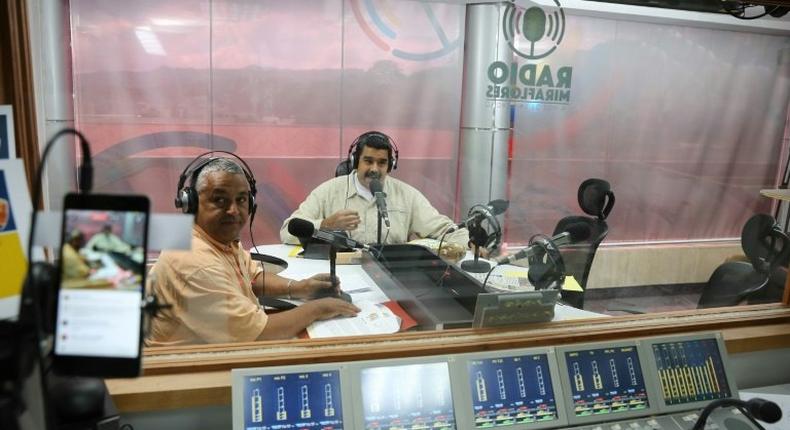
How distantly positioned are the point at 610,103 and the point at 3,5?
422 centimetres

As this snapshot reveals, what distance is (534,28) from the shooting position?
3518 mm

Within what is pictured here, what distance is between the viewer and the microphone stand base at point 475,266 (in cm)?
228

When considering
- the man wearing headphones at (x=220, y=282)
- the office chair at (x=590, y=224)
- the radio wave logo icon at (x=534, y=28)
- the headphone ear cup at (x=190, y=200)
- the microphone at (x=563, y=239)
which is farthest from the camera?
the radio wave logo icon at (x=534, y=28)

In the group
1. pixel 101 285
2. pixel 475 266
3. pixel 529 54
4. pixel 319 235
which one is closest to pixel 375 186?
pixel 475 266

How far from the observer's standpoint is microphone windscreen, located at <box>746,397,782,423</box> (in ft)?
3.35

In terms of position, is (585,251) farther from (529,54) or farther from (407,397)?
(407,397)

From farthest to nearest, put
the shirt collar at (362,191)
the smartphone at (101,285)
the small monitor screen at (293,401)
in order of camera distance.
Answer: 1. the shirt collar at (362,191)
2. the small monitor screen at (293,401)
3. the smartphone at (101,285)

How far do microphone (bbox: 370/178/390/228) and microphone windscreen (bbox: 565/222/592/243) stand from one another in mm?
840

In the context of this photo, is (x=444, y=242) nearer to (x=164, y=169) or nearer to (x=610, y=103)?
(x=164, y=169)

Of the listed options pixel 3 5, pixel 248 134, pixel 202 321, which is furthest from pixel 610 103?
pixel 3 5

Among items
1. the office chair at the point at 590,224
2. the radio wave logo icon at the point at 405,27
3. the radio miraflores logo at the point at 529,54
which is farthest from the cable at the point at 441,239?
the radio wave logo icon at the point at 405,27

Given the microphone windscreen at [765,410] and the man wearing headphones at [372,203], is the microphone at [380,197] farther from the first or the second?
the microphone windscreen at [765,410]

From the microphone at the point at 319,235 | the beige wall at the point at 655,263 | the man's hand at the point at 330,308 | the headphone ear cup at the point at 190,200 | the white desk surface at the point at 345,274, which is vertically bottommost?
the beige wall at the point at 655,263

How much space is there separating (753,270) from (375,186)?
5.26ft
